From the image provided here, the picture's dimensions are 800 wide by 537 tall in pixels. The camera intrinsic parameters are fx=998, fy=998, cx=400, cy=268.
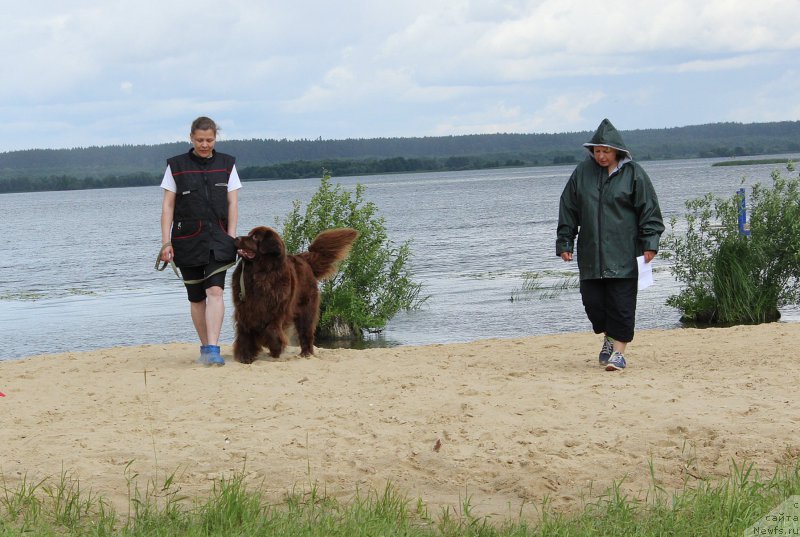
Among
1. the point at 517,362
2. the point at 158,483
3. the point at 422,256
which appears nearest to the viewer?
the point at 158,483

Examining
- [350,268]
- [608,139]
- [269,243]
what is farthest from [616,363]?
[350,268]

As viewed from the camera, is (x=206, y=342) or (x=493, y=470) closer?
(x=493, y=470)

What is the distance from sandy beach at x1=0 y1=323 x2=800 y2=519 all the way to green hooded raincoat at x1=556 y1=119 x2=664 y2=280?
0.89 metres

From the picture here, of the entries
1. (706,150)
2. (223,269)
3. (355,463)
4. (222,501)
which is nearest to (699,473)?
(355,463)

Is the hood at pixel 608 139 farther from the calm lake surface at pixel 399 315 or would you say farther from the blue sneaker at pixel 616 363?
the calm lake surface at pixel 399 315

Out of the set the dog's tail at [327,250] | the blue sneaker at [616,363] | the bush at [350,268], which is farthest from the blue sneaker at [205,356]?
the bush at [350,268]

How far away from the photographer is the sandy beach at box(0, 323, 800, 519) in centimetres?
533

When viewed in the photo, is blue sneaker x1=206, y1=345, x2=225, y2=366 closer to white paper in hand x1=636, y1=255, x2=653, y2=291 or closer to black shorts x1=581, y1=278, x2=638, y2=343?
black shorts x1=581, y1=278, x2=638, y2=343

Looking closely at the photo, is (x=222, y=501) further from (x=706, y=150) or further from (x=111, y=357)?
(x=706, y=150)

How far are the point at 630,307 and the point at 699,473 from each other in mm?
2787

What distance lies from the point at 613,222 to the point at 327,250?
279 centimetres

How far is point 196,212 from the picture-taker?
8.35 meters

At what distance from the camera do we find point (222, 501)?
15.7ft

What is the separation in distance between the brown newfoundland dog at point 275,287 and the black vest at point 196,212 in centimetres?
26
